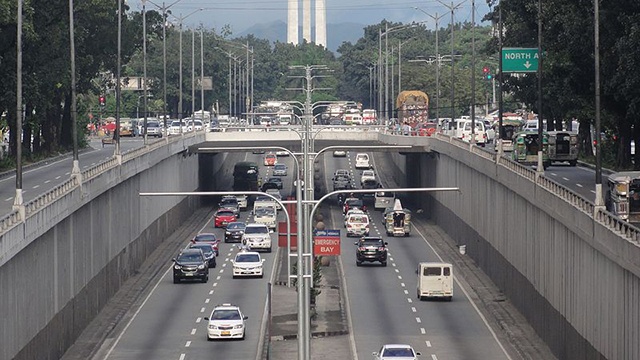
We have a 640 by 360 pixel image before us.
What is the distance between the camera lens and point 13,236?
48469mm

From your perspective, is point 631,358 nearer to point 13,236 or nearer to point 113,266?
point 13,236

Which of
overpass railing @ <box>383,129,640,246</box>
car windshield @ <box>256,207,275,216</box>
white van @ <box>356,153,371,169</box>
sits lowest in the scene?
car windshield @ <box>256,207,275,216</box>

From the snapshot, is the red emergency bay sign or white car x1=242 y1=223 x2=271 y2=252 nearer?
the red emergency bay sign

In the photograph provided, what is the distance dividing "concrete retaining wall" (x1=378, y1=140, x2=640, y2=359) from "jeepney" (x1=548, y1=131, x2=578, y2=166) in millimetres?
4933

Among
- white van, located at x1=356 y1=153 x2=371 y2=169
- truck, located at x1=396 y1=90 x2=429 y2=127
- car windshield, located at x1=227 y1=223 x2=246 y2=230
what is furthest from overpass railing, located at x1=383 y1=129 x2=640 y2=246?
white van, located at x1=356 y1=153 x2=371 y2=169

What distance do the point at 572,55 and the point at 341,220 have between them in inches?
1903

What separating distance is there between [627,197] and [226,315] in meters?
18.3

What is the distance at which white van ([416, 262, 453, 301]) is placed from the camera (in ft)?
255

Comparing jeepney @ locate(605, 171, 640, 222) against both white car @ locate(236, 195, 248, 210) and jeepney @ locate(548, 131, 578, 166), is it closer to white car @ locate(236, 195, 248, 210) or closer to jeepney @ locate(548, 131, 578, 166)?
jeepney @ locate(548, 131, 578, 166)

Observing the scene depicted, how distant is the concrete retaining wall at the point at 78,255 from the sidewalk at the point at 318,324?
26.8ft

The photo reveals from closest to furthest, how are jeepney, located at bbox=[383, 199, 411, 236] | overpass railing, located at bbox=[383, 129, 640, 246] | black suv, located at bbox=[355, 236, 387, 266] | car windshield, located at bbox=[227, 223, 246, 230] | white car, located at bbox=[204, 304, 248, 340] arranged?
overpass railing, located at bbox=[383, 129, 640, 246] < white car, located at bbox=[204, 304, 248, 340] < black suv, located at bbox=[355, 236, 387, 266] < car windshield, located at bbox=[227, 223, 246, 230] < jeepney, located at bbox=[383, 199, 411, 236]

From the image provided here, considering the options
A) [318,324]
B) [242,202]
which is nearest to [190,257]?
[318,324]

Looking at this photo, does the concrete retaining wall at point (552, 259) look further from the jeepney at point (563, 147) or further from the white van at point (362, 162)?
the white van at point (362, 162)

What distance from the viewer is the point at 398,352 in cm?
5366
